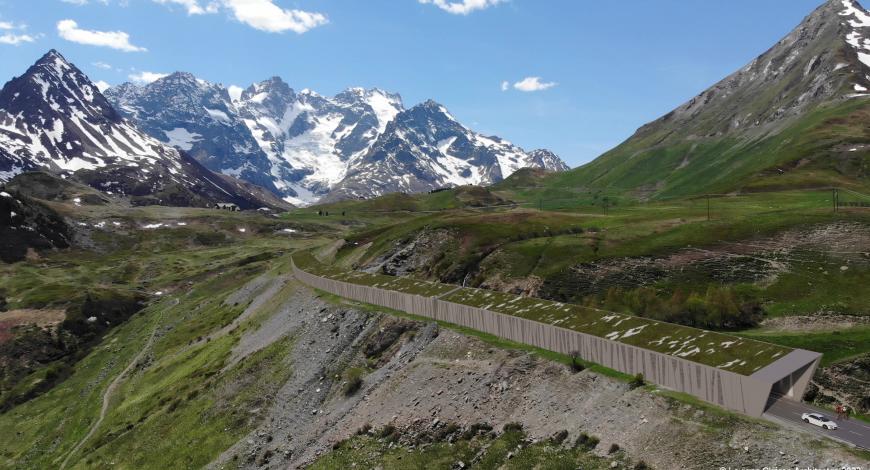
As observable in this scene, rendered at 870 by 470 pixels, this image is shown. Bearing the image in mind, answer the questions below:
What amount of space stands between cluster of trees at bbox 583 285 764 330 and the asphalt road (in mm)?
34313

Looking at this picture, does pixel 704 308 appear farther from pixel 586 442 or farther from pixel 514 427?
pixel 586 442

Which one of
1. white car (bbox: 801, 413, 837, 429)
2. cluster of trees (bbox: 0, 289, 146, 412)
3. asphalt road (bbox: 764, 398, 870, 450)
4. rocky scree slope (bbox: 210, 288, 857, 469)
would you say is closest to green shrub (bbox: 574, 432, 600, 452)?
rocky scree slope (bbox: 210, 288, 857, 469)

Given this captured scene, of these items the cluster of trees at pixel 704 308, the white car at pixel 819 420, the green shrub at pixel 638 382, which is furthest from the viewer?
the cluster of trees at pixel 704 308

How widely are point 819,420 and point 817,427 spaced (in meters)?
0.62

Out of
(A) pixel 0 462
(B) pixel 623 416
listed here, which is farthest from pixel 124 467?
(B) pixel 623 416

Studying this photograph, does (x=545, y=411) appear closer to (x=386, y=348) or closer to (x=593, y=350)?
(x=593, y=350)

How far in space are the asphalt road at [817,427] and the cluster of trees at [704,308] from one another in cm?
3431

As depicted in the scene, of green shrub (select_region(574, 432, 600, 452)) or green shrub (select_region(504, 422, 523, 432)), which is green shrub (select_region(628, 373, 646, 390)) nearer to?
green shrub (select_region(574, 432, 600, 452))

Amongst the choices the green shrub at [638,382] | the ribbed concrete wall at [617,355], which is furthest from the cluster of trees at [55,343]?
the green shrub at [638,382]

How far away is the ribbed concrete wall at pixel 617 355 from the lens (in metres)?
38.6

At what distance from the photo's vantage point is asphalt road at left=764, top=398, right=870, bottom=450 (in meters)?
35.4

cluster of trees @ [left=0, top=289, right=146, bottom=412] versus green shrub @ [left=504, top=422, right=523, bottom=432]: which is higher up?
green shrub @ [left=504, top=422, right=523, bottom=432]

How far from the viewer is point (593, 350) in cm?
4984

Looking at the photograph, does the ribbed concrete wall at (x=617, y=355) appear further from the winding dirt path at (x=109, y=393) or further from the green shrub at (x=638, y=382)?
the winding dirt path at (x=109, y=393)
